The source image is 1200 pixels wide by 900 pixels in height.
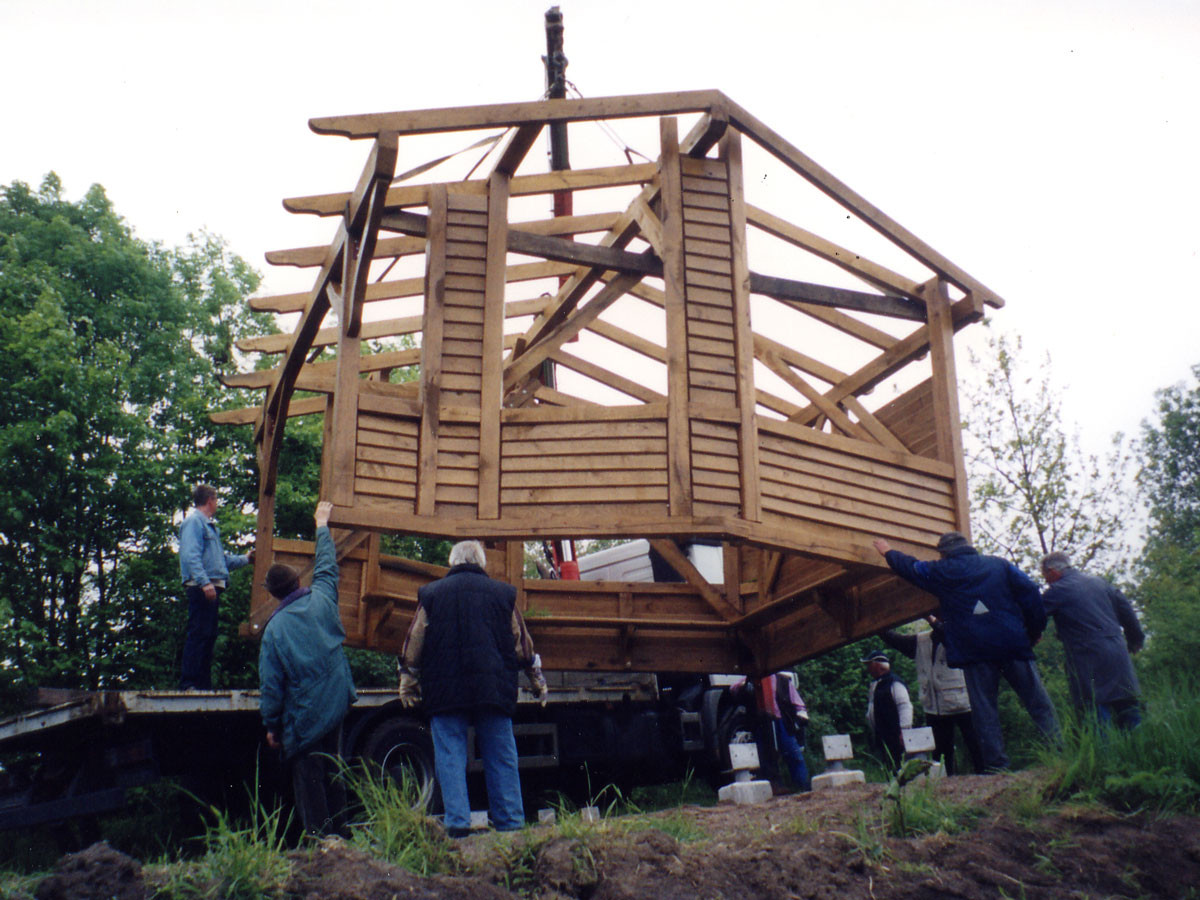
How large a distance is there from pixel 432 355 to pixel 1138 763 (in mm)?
5105

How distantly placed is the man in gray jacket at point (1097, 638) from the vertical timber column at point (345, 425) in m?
4.94

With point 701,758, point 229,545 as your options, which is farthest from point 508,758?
point 229,545

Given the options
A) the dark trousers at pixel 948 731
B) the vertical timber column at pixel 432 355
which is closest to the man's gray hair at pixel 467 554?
the vertical timber column at pixel 432 355

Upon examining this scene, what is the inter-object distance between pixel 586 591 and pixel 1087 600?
4.95 m

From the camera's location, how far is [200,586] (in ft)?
27.7

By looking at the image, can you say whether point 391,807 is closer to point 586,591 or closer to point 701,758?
point 586,591

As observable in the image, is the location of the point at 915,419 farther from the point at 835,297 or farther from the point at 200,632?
the point at 200,632

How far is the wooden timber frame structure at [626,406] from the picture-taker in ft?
25.1

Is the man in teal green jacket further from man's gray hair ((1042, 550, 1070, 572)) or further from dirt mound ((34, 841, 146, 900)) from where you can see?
man's gray hair ((1042, 550, 1070, 572))

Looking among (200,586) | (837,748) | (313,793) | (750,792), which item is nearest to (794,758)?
(837,748)

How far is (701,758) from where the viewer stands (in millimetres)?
11773

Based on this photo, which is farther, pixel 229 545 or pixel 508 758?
pixel 229 545

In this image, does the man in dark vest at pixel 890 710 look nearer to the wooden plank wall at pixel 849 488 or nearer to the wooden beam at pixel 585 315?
the wooden plank wall at pixel 849 488

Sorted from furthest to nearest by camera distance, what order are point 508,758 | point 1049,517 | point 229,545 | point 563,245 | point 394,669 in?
point 1049,517
point 229,545
point 394,669
point 563,245
point 508,758
